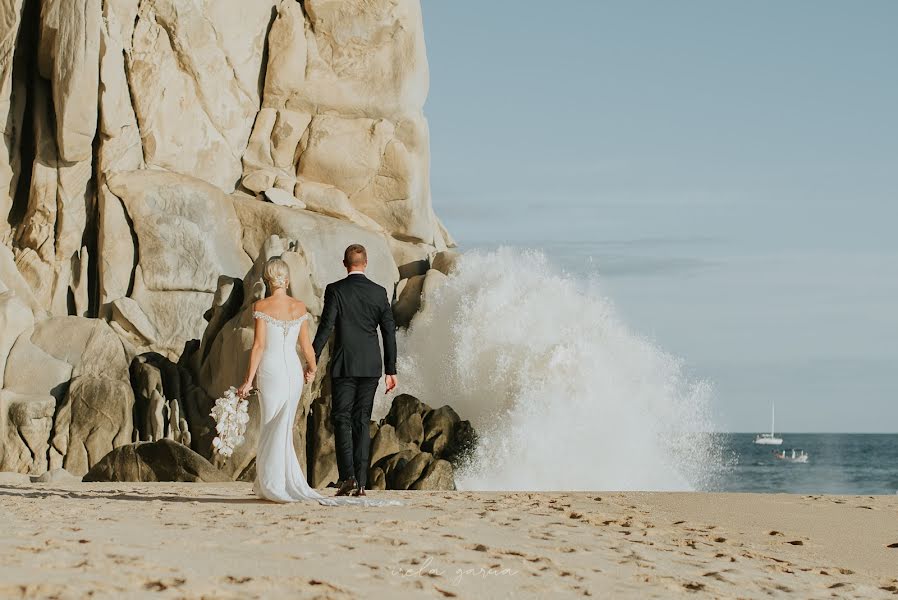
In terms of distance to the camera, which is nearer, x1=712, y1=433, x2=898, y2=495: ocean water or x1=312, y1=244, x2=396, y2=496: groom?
x1=312, y1=244, x2=396, y2=496: groom

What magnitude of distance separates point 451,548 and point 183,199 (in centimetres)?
1965

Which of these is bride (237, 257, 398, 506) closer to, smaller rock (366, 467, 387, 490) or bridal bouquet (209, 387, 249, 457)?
bridal bouquet (209, 387, 249, 457)

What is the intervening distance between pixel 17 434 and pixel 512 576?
608 inches

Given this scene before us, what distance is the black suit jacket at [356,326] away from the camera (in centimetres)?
888

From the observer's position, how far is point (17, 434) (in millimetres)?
18922

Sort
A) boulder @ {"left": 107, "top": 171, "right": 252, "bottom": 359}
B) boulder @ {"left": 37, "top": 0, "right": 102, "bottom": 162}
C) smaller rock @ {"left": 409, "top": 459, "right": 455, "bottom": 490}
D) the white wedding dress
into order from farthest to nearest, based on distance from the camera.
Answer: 1. boulder @ {"left": 107, "top": 171, "right": 252, "bottom": 359}
2. boulder @ {"left": 37, "top": 0, "right": 102, "bottom": 162}
3. smaller rock @ {"left": 409, "top": 459, "right": 455, "bottom": 490}
4. the white wedding dress

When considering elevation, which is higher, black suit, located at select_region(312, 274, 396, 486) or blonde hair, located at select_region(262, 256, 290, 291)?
blonde hair, located at select_region(262, 256, 290, 291)

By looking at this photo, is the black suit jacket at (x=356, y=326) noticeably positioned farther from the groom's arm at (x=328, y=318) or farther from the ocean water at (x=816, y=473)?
the ocean water at (x=816, y=473)

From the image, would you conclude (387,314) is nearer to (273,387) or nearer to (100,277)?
(273,387)

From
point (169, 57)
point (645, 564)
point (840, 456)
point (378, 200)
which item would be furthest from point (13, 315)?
point (840, 456)

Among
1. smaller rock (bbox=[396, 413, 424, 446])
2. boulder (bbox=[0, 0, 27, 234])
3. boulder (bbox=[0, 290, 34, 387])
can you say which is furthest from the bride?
boulder (bbox=[0, 0, 27, 234])

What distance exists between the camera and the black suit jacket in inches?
350

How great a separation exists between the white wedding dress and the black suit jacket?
14.4 inches

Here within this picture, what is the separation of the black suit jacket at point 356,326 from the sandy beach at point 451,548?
1.13 metres
